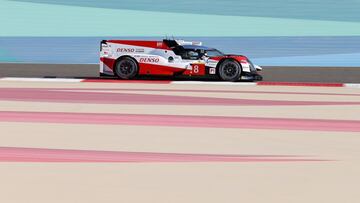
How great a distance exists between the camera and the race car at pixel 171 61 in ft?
75.1

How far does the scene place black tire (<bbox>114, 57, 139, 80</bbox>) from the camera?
23.4 meters

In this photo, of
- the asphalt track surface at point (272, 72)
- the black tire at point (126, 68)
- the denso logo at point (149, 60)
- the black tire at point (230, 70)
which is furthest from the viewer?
the asphalt track surface at point (272, 72)

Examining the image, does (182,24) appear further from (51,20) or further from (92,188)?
(92,188)

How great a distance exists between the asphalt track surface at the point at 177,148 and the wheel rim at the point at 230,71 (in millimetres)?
5188

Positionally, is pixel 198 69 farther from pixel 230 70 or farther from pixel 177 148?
pixel 177 148

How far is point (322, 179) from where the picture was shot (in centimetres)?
742

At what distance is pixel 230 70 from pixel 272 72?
5704 millimetres

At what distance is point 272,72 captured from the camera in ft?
92.9

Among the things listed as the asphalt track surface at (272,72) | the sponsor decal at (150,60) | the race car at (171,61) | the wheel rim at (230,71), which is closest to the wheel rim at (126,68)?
the race car at (171,61)

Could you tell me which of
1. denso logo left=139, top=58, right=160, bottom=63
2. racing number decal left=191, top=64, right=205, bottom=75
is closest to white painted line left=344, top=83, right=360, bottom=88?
racing number decal left=191, top=64, right=205, bottom=75

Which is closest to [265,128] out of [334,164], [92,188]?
[334,164]

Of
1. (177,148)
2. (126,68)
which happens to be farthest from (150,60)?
(177,148)

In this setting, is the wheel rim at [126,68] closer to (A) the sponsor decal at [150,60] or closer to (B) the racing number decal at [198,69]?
(A) the sponsor decal at [150,60]

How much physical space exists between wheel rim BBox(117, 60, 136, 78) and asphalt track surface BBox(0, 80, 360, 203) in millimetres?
5785
